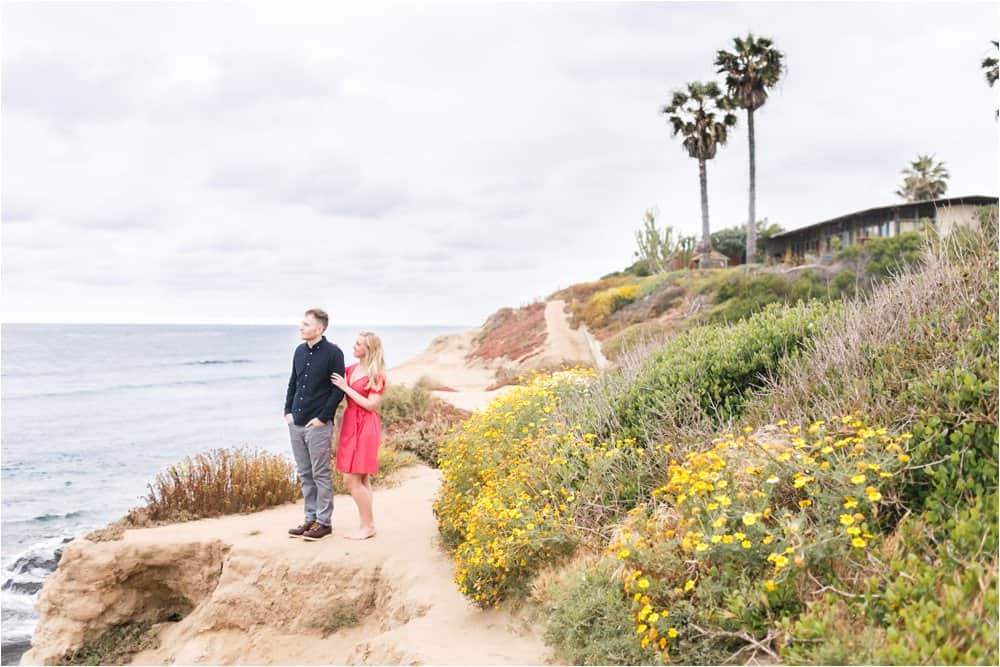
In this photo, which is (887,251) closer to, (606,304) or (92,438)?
(606,304)

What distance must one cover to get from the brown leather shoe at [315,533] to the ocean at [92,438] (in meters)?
5.80

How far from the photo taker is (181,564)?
799 cm

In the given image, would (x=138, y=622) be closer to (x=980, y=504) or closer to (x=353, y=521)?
(x=353, y=521)

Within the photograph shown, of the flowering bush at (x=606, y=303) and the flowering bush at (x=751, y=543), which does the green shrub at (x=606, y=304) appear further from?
the flowering bush at (x=751, y=543)

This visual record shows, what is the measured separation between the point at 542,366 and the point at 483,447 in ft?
56.2

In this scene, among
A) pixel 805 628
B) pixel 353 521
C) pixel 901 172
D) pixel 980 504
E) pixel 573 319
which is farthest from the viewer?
pixel 901 172

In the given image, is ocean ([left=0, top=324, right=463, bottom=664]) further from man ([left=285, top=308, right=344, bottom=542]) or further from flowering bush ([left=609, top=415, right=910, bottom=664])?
flowering bush ([left=609, top=415, right=910, bottom=664])

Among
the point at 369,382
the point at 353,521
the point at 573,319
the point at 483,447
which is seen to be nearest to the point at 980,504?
the point at 483,447

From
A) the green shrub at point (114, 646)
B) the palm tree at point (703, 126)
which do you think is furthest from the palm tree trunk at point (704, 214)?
the green shrub at point (114, 646)

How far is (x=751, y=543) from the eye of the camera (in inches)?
155

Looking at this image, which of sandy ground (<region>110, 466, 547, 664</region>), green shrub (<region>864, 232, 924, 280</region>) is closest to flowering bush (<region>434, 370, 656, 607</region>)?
sandy ground (<region>110, 466, 547, 664</region>)

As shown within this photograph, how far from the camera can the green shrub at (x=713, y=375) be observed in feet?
21.1

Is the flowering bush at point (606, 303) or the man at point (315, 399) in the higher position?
the flowering bush at point (606, 303)

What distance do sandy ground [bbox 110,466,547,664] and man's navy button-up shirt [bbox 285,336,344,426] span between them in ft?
4.94
